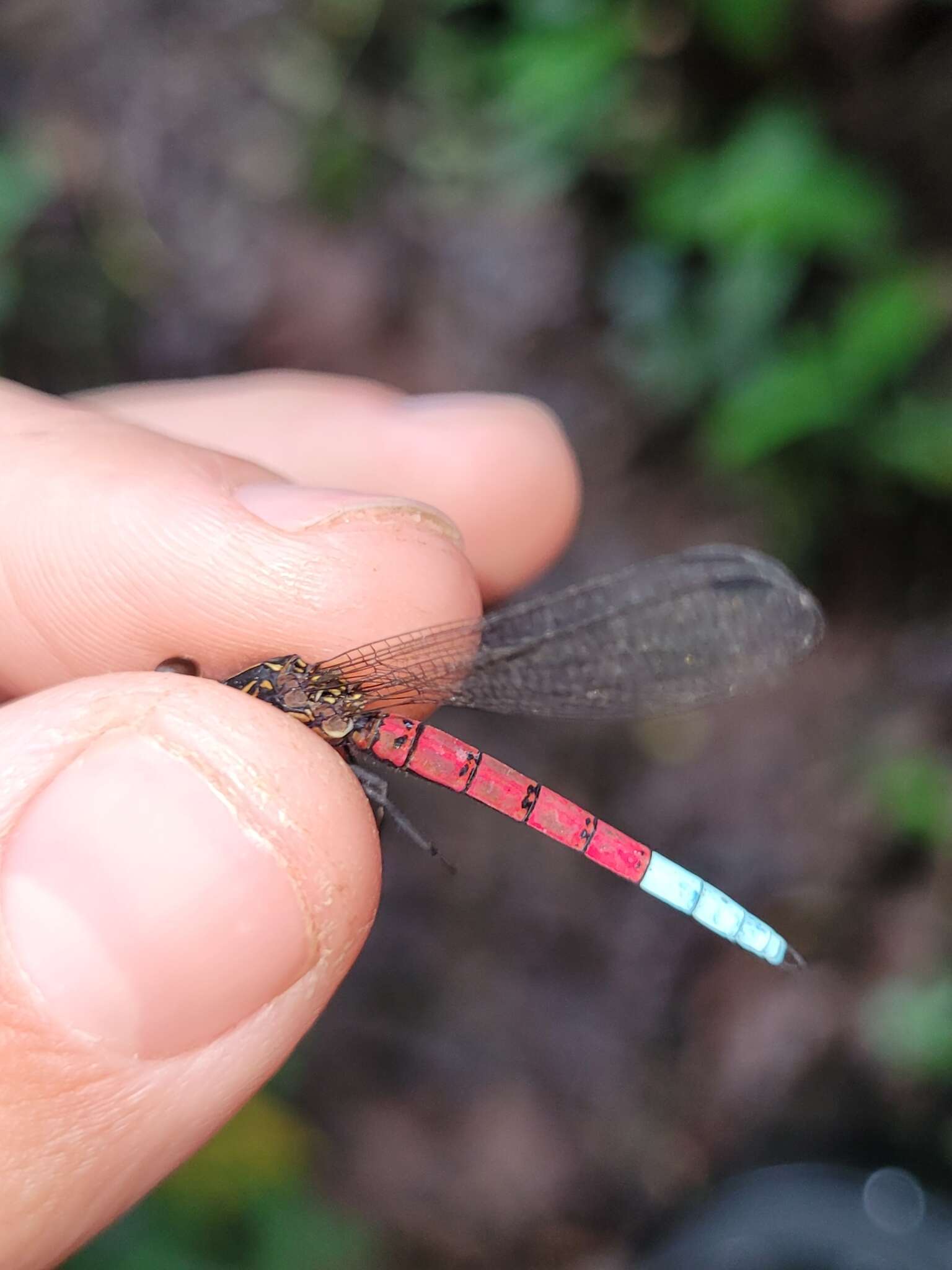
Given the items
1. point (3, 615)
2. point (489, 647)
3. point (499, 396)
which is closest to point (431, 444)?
point (499, 396)

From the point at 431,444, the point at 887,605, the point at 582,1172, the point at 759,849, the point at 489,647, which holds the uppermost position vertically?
the point at 431,444

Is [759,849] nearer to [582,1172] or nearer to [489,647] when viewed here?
[582,1172]

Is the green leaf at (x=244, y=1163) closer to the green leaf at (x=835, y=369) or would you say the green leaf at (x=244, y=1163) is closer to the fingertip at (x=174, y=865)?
the fingertip at (x=174, y=865)

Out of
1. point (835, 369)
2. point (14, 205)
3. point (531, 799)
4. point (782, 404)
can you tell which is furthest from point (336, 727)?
point (14, 205)

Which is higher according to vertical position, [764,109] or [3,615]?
[764,109]

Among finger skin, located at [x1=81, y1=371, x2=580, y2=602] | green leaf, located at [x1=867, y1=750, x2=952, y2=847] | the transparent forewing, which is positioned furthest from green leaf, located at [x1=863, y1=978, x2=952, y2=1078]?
finger skin, located at [x1=81, y1=371, x2=580, y2=602]

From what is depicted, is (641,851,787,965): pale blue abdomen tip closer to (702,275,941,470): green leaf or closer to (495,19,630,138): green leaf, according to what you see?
(702,275,941,470): green leaf

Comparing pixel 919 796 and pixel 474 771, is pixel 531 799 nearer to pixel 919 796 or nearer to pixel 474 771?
pixel 474 771
